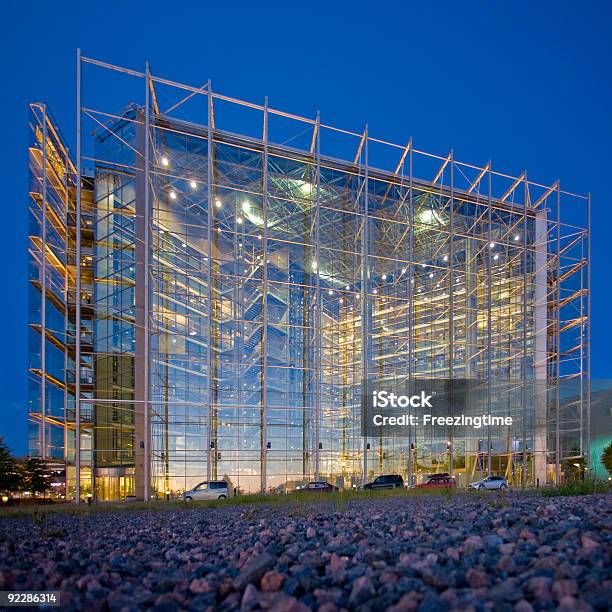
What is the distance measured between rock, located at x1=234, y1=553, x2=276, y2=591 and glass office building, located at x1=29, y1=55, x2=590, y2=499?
1914 centimetres

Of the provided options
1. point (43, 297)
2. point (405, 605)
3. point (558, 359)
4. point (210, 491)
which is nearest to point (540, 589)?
Answer: point (405, 605)

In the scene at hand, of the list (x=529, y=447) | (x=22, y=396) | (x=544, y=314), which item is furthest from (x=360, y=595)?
(x=22, y=396)

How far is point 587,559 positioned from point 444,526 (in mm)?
2005

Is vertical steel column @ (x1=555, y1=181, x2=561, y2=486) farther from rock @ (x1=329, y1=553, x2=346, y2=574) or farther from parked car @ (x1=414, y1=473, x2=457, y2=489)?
rock @ (x1=329, y1=553, x2=346, y2=574)

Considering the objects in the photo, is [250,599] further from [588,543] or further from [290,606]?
[588,543]

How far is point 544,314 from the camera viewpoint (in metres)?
33.4

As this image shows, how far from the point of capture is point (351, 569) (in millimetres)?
3008

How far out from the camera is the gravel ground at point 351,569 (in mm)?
2422

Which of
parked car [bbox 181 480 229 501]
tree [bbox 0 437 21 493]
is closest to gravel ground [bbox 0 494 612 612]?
parked car [bbox 181 480 229 501]

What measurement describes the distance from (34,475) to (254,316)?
38.5ft

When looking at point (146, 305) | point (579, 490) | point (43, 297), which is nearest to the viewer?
→ point (579, 490)

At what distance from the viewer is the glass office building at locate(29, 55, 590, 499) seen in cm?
2333

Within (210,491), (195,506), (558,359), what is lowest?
(210,491)

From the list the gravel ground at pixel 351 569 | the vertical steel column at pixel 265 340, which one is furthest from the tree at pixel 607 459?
the gravel ground at pixel 351 569
